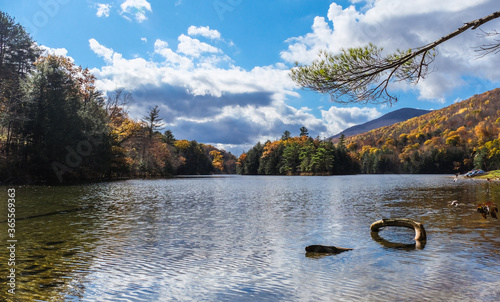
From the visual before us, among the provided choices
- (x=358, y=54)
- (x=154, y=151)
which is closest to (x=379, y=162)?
(x=154, y=151)

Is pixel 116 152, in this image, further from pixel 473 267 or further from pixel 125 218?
pixel 473 267

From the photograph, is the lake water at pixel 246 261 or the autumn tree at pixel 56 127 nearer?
the lake water at pixel 246 261

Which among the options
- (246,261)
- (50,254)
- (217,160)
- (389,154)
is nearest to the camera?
(246,261)

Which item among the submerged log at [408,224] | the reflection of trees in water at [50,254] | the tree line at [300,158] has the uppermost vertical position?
the tree line at [300,158]

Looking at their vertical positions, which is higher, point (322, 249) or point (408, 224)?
point (408, 224)

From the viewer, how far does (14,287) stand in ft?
20.4

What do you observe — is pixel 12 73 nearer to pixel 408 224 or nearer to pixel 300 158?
pixel 408 224

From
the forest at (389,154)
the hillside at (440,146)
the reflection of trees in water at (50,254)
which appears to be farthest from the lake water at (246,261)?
the hillside at (440,146)

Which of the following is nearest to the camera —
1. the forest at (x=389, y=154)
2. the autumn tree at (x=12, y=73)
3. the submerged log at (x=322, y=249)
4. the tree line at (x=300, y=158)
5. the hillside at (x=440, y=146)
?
the submerged log at (x=322, y=249)

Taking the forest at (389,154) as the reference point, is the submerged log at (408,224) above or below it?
below

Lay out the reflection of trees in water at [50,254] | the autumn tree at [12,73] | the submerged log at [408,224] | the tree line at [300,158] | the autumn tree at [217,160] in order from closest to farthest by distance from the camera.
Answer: the reflection of trees in water at [50,254] → the submerged log at [408,224] → the autumn tree at [12,73] → the tree line at [300,158] → the autumn tree at [217,160]

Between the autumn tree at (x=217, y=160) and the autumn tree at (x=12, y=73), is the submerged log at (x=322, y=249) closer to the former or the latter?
the autumn tree at (x=12, y=73)

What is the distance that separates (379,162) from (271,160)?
169ft

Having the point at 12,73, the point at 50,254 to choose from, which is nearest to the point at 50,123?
the point at 12,73
